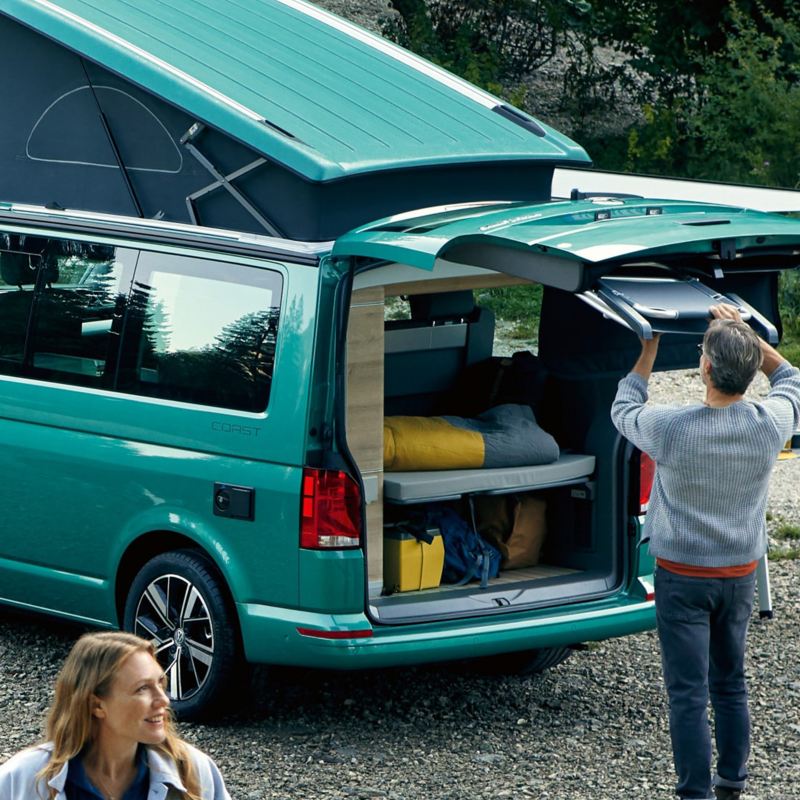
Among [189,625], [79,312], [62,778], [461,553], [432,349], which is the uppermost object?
[79,312]

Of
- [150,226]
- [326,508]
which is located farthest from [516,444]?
[150,226]

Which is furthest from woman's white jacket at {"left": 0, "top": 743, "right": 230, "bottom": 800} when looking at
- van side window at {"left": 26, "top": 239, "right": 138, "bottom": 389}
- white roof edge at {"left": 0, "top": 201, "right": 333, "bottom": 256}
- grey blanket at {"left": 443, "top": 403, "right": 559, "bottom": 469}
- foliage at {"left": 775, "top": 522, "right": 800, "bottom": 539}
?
foliage at {"left": 775, "top": 522, "right": 800, "bottom": 539}

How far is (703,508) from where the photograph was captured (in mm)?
4984

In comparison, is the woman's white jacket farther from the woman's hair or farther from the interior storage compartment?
the interior storage compartment

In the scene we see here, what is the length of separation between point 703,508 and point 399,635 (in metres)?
1.27

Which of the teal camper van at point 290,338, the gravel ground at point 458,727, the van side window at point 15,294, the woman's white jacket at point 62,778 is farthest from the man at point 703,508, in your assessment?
the van side window at point 15,294

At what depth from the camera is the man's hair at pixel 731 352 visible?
4.82 meters

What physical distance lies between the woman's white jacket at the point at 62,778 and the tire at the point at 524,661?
11.0ft

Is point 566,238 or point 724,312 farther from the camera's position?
point 566,238

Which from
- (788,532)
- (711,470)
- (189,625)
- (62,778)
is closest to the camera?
(62,778)

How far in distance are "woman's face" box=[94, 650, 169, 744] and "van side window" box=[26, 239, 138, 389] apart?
2.91 metres

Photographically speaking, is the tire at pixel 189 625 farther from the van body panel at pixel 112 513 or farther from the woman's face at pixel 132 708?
the woman's face at pixel 132 708

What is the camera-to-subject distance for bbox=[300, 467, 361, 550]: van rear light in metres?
5.53

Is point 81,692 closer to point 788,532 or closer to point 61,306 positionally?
point 61,306
